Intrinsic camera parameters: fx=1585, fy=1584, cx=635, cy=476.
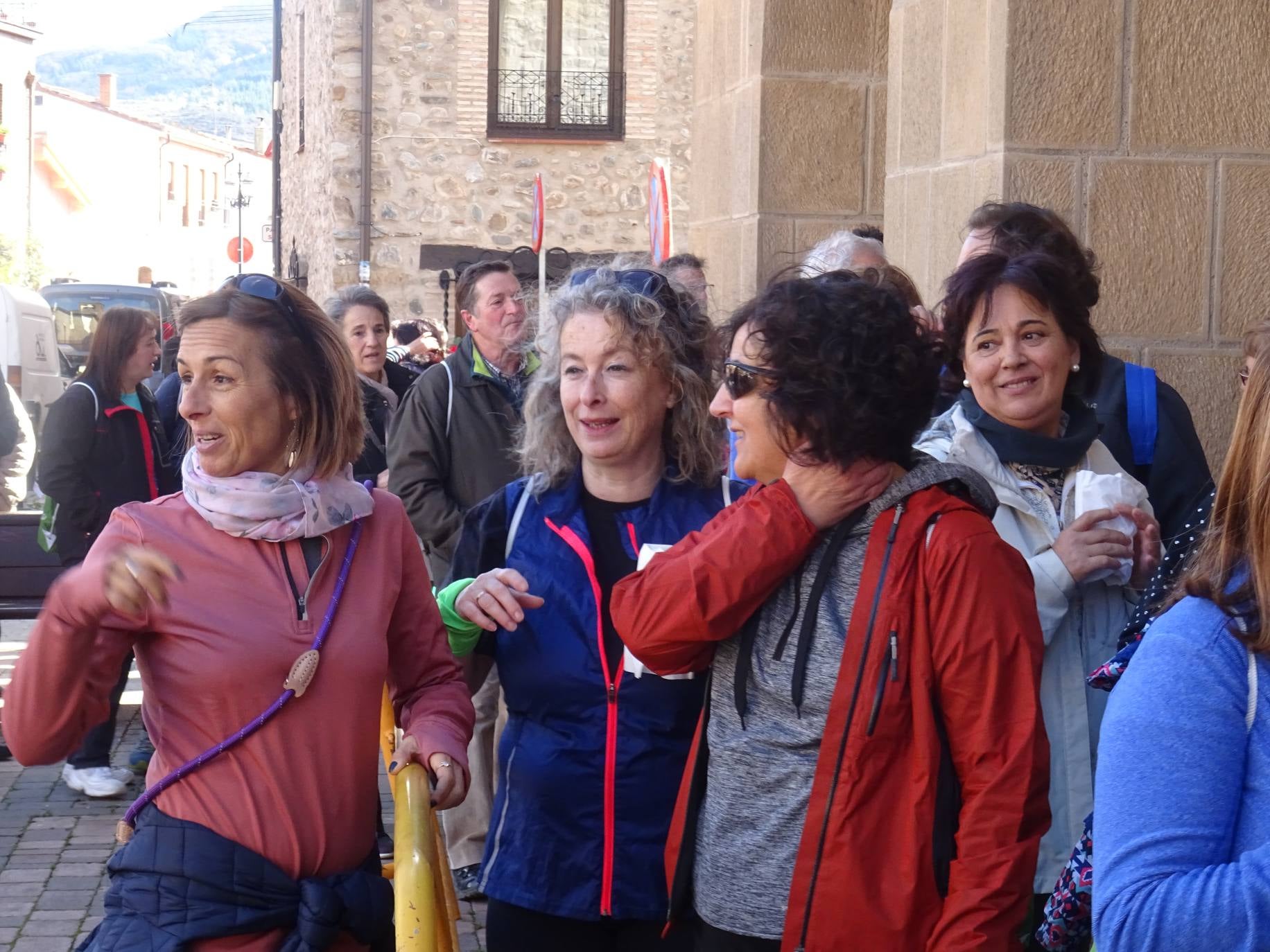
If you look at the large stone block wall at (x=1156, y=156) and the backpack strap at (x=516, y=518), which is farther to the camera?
the large stone block wall at (x=1156, y=156)

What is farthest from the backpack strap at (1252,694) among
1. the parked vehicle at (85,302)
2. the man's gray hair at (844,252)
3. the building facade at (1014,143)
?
the parked vehicle at (85,302)

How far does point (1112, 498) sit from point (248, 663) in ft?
5.15

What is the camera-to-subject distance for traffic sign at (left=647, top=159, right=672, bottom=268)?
25.0 ft

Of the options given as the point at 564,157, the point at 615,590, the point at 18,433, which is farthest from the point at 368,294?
the point at 564,157

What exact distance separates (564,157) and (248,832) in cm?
1769

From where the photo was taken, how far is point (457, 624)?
9.06 feet

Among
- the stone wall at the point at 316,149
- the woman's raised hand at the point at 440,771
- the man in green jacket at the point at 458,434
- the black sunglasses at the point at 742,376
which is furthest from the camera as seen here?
the stone wall at the point at 316,149

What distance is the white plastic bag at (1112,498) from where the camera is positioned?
2.81m

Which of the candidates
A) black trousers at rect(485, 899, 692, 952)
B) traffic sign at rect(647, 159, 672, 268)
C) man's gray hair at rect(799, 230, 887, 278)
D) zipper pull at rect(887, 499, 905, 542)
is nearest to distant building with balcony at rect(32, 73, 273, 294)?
traffic sign at rect(647, 159, 672, 268)

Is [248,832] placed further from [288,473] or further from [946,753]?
[946,753]

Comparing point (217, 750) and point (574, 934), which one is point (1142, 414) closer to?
point (574, 934)

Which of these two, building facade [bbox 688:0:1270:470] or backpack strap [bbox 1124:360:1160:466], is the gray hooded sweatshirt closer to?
backpack strap [bbox 1124:360:1160:466]

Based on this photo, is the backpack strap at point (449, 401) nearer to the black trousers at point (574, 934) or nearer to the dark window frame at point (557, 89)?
the black trousers at point (574, 934)

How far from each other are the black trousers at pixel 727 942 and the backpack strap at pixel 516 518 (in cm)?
75
